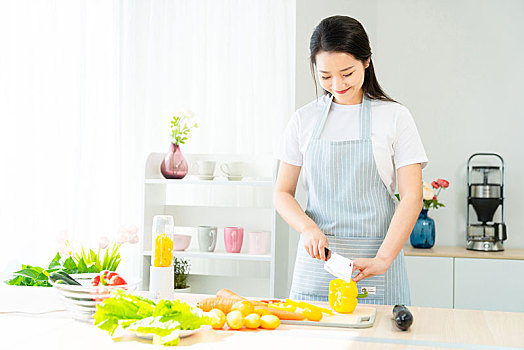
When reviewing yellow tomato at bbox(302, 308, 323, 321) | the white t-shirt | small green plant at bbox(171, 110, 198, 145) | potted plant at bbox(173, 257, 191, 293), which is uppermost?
small green plant at bbox(171, 110, 198, 145)

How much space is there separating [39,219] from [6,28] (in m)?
0.91

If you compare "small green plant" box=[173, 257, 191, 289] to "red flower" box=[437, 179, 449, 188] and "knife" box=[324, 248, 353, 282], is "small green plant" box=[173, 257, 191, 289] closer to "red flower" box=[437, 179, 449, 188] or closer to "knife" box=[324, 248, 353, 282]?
"red flower" box=[437, 179, 449, 188]

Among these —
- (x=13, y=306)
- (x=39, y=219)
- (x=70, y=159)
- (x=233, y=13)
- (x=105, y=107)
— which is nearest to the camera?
(x=13, y=306)

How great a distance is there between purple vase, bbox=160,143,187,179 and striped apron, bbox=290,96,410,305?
Answer: 1.54m

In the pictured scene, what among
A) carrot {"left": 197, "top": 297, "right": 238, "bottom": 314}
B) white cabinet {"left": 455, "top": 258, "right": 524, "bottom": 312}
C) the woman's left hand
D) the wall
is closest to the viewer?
carrot {"left": 197, "top": 297, "right": 238, "bottom": 314}

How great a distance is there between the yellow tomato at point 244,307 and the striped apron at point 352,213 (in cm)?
52

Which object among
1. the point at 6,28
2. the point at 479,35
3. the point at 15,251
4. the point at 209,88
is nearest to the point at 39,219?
the point at 15,251

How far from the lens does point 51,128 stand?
2975 mm

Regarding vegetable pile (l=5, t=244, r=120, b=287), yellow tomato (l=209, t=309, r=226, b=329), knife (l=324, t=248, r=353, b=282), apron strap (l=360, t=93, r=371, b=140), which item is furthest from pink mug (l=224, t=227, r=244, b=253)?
yellow tomato (l=209, t=309, r=226, b=329)

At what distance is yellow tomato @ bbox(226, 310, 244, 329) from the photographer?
4.77 ft

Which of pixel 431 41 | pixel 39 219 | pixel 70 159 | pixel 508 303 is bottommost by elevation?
pixel 508 303

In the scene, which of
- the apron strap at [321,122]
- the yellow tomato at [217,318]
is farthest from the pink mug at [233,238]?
the yellow tomato at [217,318]

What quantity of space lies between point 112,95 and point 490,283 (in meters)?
2.52

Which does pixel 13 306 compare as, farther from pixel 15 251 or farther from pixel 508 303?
pixel 508 303
